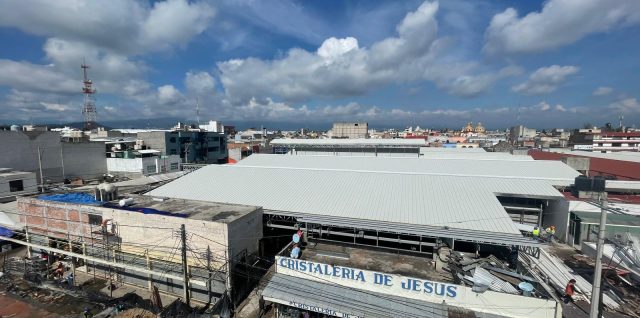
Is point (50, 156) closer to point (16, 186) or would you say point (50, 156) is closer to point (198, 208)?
point (16, 186)

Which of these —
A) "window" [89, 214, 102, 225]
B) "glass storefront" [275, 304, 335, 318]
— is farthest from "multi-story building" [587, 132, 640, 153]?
"window" [89, 214, 102, 225]

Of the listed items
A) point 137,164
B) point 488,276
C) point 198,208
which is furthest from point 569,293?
point 137,164

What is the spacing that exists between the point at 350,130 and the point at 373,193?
126 metres

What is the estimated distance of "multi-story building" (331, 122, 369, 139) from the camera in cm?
14566

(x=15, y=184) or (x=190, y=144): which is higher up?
(x=190, y=144)

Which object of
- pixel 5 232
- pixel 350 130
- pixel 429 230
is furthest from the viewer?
pixel 350 130

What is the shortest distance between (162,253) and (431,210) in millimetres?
19641

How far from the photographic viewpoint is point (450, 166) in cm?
3644

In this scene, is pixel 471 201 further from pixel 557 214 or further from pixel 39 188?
pixel 39 188

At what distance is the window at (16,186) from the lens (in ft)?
110

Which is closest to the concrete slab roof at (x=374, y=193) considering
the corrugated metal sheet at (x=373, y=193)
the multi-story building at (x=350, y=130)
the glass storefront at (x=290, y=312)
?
the corrugated metal sheet at (x=373, y=193)

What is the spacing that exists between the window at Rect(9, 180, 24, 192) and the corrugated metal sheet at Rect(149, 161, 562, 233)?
20357 mm

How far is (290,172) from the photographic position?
31625 millimetres

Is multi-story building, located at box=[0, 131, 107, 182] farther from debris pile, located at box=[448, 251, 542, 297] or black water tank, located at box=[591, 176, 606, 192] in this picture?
black water tank, located at box=[591, 176, 606, 192]
